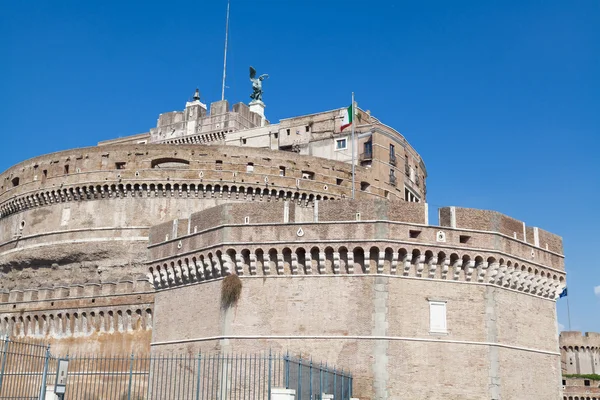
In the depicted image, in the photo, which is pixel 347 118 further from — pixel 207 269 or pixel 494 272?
pixel 494 272

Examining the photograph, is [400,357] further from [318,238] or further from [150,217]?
[150,217]

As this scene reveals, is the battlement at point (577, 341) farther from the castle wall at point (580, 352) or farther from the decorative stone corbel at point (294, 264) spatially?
the decorative stone corbel at point (294, 264)

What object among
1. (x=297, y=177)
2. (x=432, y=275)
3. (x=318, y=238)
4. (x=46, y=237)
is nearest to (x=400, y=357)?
(x=432, y=275)

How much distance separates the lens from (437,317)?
816 inches

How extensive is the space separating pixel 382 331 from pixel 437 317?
1.80 meters

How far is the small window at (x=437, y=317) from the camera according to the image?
20.6 metres

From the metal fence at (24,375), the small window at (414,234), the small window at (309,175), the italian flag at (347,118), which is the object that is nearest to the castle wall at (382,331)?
the small window at (414,234)

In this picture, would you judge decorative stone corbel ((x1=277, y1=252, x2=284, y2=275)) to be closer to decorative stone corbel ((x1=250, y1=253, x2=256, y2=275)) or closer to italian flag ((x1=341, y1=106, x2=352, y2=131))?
decorative stone corbel ((x1=250, y1=253, x2=256, y2=275))

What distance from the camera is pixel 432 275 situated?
20844 millimetres

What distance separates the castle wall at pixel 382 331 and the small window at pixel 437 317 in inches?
5.7

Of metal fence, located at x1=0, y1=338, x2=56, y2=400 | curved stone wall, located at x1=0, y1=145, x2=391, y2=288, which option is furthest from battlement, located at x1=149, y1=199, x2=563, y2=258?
curved stone wall, located at x1=0, y1=145, x2=391, y2=288

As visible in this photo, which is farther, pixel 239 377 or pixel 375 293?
pixel 239 377

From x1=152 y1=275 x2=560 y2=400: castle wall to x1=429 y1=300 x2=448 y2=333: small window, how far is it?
0.15 m

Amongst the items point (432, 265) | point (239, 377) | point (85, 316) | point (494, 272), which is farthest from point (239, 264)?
point (85, 316)
